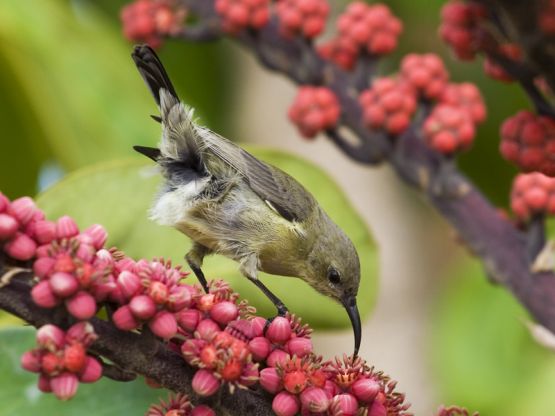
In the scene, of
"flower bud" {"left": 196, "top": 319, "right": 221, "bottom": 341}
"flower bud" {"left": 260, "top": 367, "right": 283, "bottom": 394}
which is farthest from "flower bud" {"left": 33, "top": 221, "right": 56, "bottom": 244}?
"flower bud" {"left": 260, "top": 367, "right": 283, "bottom": 394}

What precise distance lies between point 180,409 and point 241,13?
1.10 m

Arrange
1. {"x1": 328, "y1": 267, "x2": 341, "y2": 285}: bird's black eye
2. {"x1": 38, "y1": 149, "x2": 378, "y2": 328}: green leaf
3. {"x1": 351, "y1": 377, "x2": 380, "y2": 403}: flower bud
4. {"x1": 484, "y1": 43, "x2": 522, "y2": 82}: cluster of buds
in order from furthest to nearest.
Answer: {"x1": 328, "y1": 267, "x2": 341, "y2": 285}: bird's black eye, {"x1": 38, "y1": 149, "x2": 378, "y2": 328}: green leaf, {"x1": 484, "y1": 43, "x2": 522, "y2": 82}: cluster of buds, {"x1": 351, "y1": 377, "x2": 380, "y2": 403}: flower bud

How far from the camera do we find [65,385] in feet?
3.70

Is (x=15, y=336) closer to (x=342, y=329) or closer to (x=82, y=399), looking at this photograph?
(x=82, y=399)

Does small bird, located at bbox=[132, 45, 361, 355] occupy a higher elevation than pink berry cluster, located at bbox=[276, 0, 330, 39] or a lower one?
lower

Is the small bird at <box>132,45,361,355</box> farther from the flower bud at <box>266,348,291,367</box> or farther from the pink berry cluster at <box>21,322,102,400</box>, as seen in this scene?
the pink berry cluster at <box>21,322,102,400</box>

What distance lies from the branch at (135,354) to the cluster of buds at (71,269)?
0.03m

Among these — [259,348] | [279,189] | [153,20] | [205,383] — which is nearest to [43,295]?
[205,383]

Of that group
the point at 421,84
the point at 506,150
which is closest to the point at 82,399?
the point at 506,150

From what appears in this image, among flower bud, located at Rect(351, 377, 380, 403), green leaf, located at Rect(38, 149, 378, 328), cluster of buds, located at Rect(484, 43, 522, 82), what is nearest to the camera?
flower bud, located at Rect(351, 377, 380, 403)

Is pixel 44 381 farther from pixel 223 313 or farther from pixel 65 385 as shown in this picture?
pixel 223 313

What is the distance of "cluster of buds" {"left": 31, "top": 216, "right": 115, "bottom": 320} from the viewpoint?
113 centimetres

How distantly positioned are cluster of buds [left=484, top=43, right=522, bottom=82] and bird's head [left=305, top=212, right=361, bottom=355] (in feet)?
1.97

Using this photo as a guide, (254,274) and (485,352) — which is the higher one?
(254,274)
